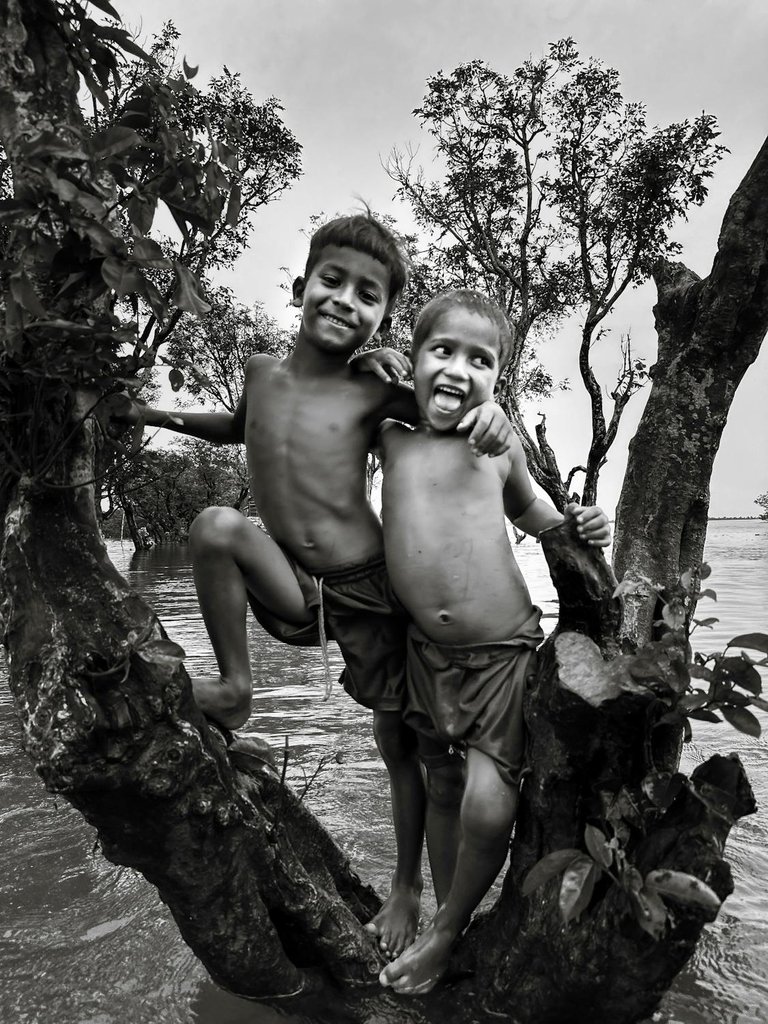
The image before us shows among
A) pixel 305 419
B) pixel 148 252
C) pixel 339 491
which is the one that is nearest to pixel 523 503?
pixel 339 491

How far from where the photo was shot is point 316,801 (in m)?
4.68

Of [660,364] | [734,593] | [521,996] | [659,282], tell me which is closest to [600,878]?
[521,996]

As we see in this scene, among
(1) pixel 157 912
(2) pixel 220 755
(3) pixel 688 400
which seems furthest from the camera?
(1) pixel 157 912

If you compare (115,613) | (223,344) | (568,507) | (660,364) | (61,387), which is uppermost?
(223,344)

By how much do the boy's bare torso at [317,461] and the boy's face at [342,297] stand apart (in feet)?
0.47

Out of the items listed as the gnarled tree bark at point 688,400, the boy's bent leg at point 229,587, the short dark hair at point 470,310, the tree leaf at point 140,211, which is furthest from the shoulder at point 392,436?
the tree leaf at point 140,211

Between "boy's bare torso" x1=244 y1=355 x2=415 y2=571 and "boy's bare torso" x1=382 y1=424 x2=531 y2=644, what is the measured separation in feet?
0.41

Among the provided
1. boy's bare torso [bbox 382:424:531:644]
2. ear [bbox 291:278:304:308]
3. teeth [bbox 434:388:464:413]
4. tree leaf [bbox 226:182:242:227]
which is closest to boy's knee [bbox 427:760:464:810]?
boy's bare torso [bbox 382:424:531:644]

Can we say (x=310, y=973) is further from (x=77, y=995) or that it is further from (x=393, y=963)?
(x=77, y=995)

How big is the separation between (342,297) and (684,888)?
1.87 meters

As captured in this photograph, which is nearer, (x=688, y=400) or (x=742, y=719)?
(x=742, y=719)

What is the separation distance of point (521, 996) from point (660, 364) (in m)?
2.06

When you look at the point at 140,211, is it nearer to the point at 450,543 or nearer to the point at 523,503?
the point at 450,543

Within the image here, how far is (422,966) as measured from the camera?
2.46 meters
